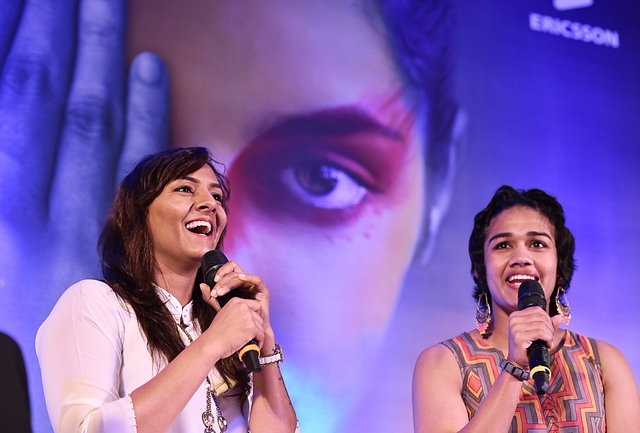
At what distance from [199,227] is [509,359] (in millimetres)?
934

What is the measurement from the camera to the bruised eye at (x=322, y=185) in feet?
9.80

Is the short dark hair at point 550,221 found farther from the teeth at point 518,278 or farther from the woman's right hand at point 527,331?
the woman's right hand at point 527,331

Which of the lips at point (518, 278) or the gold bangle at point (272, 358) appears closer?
the gold bangle at point (272, 358)

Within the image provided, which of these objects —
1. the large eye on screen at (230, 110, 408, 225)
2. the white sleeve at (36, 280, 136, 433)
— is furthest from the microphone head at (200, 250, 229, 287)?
the large eye on screen at (230, 110, 408, 225)

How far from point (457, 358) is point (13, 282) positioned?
1.44 meters

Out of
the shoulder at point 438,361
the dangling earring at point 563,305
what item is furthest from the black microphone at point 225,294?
the dangling earring at point 563,305

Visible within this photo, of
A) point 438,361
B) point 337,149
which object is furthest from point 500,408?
point 337,149

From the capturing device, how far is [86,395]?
5.44 feet

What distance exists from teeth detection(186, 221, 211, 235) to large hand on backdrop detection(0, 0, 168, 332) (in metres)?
0.64

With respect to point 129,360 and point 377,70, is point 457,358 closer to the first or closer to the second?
point 129,360

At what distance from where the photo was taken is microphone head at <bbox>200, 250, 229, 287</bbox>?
1.89 metres

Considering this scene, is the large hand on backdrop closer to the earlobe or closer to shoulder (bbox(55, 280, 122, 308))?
shoulder (bbox(55, 280, 122, 308))

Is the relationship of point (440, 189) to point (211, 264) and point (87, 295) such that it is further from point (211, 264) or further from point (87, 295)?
point (87, 295)

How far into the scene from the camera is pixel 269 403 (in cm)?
198
